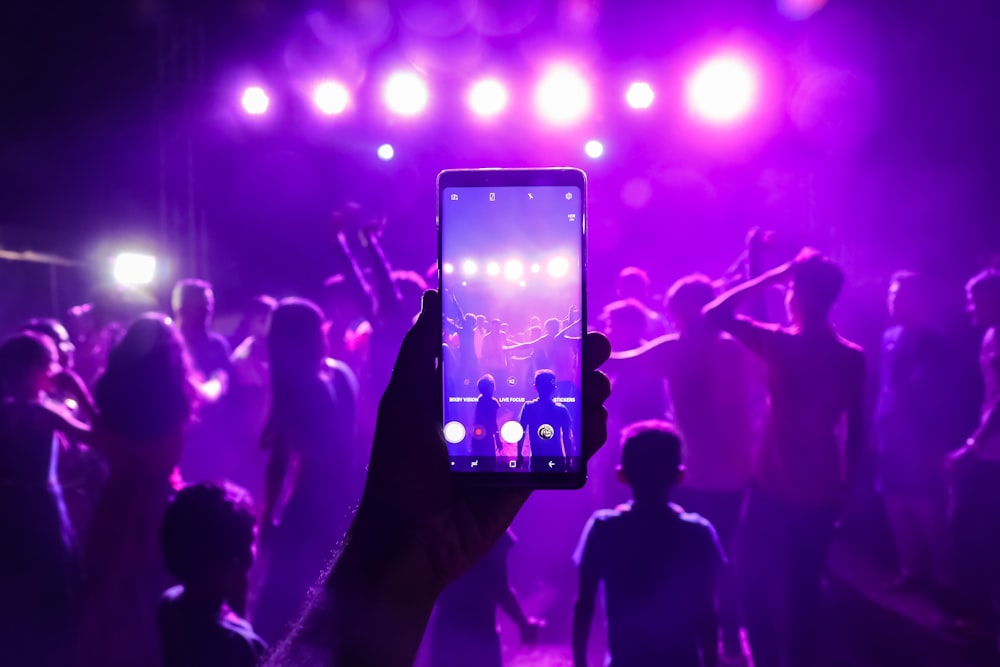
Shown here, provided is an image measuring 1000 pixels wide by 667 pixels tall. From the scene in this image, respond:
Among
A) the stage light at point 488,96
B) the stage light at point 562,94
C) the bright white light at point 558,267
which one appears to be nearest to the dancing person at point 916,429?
the stage light at point 562,94

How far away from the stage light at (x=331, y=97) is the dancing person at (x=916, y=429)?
686 centimetres

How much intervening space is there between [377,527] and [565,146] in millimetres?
8634

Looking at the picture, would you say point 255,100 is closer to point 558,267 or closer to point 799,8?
point 799,8

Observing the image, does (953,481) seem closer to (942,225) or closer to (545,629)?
(545,629)

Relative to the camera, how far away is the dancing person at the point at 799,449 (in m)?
3.50

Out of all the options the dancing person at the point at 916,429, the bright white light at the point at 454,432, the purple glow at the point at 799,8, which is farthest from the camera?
the purple glow at the point at 799,8

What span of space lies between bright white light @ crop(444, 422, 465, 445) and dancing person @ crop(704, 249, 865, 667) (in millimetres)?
2586

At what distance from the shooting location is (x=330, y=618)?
1.01 meters

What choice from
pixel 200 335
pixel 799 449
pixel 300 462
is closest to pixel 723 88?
pixel 799 449

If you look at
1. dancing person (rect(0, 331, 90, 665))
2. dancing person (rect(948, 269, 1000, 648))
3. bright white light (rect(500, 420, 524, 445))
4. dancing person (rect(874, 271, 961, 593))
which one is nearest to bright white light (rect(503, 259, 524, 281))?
bright white light (rect(500, 420, 524, 445))

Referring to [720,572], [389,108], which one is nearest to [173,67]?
[389,108]

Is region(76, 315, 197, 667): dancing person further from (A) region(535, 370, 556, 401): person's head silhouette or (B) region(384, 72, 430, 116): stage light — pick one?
(B) region(384, 72, 430, 116): stage light

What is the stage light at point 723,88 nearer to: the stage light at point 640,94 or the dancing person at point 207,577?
the stage light at point 640,94

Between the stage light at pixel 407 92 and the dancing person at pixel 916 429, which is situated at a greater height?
the stage light at pixel 407 92
